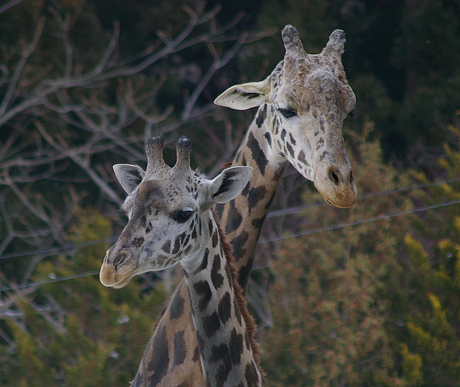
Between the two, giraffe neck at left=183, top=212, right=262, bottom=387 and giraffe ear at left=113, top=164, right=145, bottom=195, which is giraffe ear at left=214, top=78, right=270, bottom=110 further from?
giraffe neck at left=183, top=212, right=262, bottom=387

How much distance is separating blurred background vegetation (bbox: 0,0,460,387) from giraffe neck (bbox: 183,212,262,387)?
375 cm

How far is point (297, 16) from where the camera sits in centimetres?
1591

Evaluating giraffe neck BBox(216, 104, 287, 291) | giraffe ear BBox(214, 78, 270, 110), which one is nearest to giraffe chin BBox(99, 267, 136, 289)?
giraffe neck BBox(216, 104, 287, 291)

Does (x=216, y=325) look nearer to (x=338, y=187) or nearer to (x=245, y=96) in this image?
(x=338, y=187)

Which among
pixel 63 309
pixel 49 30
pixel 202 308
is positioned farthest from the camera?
pixel 49 30

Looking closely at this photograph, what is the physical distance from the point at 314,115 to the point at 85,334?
292 inches

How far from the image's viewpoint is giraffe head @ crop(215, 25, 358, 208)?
3969 mm

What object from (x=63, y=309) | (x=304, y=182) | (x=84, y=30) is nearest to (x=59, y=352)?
(x=63, y=309)

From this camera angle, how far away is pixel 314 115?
4242 millimetres

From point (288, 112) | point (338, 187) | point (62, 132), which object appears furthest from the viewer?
point (62, 132)

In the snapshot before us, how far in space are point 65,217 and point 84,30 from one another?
4.33 metres

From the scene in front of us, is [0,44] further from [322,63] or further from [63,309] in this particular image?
[322,63]

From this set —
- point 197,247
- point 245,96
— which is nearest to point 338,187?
point 197,247

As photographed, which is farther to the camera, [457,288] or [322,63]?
[457,288]
